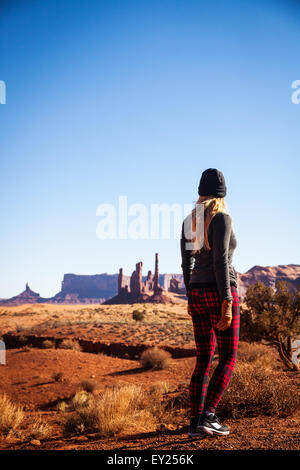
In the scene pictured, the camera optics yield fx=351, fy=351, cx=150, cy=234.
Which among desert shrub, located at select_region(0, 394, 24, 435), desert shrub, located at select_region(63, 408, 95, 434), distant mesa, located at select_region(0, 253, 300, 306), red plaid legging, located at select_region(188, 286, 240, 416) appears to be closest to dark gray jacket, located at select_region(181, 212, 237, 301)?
red plaid legging, located at select_region(188, 286, 240, 416)

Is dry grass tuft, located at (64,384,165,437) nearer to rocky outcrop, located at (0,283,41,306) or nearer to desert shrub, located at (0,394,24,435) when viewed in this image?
desert shrub, located at (0,394,24,435)

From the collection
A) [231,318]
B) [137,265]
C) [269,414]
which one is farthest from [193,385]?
[137,265]

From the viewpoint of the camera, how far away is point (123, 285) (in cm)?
10569

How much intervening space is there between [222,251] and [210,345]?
0.86m

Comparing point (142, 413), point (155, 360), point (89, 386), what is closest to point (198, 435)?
point (142, 413)

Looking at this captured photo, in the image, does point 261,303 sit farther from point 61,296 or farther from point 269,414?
point 61,296

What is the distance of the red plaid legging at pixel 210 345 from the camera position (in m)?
3.05

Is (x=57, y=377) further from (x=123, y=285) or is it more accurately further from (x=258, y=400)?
(x=123, y=285)

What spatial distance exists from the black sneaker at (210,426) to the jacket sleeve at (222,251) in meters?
1.08

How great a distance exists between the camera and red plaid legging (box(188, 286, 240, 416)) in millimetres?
3049

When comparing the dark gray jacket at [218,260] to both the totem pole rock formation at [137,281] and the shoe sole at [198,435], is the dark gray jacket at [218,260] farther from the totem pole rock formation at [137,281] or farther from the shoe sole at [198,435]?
the totem pole rock formation at [137,281]

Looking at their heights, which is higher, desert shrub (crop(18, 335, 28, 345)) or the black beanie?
the black beanie

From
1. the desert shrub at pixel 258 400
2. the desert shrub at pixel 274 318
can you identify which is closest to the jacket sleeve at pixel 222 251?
the desert shrub at pixel 258 400
